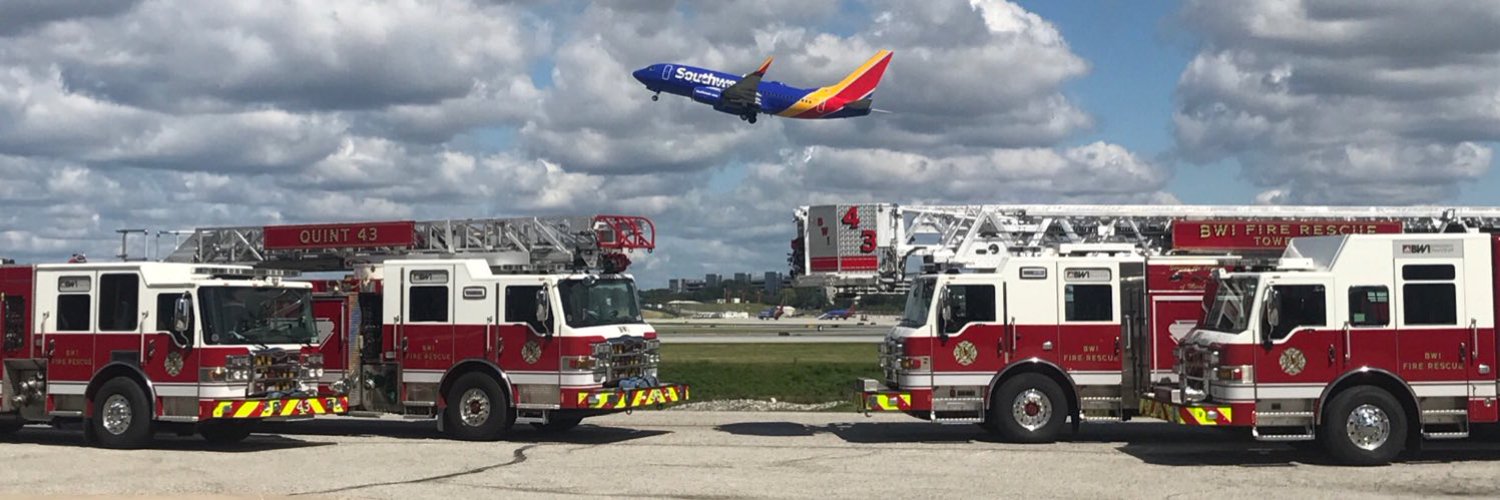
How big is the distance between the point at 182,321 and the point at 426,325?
3.41 meters

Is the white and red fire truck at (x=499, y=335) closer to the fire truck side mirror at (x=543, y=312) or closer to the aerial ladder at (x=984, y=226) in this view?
the fire truck side mirror at (x=543, y=312)

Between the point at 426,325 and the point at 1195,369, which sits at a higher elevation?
the point at 426,325

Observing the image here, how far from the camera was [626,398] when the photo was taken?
1986 centimetres

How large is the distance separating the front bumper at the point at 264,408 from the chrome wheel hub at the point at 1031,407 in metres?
9.02

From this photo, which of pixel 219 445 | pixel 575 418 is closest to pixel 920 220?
pixel 575 418

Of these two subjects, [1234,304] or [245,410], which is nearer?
[1234,304]

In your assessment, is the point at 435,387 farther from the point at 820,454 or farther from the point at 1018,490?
the point at 1018,490

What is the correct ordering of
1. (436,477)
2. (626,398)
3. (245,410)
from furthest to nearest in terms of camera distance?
(626,398) → (245,410) → (436,477)

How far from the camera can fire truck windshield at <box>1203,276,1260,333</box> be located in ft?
54.3

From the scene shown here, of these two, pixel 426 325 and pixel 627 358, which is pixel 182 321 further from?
pixel 627 358

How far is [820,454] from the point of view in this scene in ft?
58.8

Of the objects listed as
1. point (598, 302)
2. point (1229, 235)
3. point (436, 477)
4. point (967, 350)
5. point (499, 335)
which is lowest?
point (436, 477)

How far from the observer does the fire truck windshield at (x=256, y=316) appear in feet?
60.8

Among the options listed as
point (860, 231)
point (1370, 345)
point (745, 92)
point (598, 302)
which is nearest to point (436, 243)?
point (598, 302)
